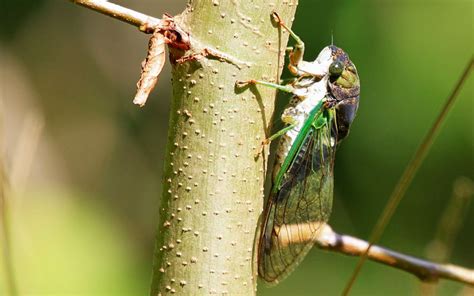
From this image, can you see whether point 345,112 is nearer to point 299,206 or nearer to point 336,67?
point 336,67

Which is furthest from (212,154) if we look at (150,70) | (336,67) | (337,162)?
(337,162)

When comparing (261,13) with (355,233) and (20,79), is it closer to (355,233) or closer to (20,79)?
(355,233)

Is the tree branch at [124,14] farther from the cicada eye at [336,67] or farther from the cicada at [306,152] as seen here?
the cicada eye at [336,67]

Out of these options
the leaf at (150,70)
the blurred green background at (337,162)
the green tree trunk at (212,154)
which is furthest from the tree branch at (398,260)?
the blurred green background at (337,162)

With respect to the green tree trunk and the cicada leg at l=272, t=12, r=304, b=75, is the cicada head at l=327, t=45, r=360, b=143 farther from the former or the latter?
the green tree trunk

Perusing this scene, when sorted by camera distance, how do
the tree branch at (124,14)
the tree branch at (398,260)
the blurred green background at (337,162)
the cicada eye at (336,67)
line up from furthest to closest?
1. the blurred green background at (337,162)
2. the cicada eye at (336,67)
3. the tree branch at (398,260)
4. the tree branch at (124,14)

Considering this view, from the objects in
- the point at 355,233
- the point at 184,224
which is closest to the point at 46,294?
the point at 355,233
